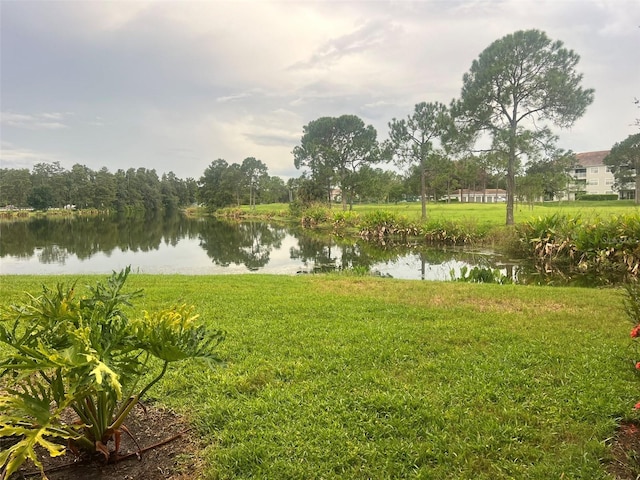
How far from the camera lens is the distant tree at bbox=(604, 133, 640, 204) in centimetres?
4578

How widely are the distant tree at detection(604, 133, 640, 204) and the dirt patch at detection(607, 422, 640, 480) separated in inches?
2136

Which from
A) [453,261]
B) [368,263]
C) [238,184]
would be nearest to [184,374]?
[368,263]

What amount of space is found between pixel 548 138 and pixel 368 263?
537 inches

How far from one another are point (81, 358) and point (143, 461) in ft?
3.09

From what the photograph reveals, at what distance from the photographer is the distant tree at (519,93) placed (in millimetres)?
19734

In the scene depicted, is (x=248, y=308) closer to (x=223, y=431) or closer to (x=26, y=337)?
(x=223, y=431)

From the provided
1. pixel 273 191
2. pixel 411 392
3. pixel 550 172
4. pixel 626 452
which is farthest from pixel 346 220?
pixel 273 191

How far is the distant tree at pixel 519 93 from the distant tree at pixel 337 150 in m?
26.4

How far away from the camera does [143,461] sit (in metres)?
2.39

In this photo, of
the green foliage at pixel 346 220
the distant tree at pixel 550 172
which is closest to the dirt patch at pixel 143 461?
the distant tree at pixel 550 172

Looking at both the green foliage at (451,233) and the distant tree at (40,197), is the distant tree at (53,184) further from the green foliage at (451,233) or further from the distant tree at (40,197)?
the green foliage at (451,233)

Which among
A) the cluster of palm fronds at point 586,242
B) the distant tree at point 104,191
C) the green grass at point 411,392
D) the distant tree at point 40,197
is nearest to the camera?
the green grass at point 411,392

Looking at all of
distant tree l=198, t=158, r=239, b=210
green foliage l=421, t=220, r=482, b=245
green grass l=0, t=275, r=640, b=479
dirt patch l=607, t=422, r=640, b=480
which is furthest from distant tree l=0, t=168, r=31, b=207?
dirt patch l=607, t=422, r=640, b=480

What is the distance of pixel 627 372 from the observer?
347 cm
